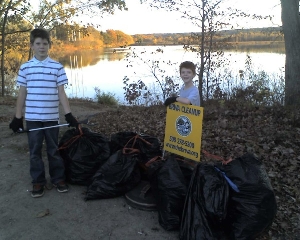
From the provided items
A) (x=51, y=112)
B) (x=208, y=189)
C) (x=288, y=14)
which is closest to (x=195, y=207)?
(x=208, y=189)

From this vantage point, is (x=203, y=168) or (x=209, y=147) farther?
(x=209, y=147)

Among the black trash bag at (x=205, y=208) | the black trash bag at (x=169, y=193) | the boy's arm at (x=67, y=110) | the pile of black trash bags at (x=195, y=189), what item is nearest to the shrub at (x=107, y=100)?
the boy's arm at (x=67, y=110)

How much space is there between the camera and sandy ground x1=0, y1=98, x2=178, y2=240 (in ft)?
9.41

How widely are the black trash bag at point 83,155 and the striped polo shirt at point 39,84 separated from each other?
494mm

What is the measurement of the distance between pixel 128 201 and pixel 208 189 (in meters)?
1.08

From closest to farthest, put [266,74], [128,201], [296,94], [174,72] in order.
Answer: [128,201] < [296,94] < [266,74] < [174,72]

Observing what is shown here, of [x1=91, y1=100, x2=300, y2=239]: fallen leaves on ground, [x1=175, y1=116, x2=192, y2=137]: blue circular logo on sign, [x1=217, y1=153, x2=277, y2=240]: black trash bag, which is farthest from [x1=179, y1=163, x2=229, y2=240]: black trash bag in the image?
[x1=175, y1=116, x2=192, y2=137]: blue circular logo on sign

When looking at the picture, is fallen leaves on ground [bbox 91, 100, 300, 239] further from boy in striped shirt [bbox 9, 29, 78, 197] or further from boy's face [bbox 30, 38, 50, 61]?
boy's face [bbox 30, 38, 50, 61]

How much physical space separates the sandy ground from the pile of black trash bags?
138 millimetres

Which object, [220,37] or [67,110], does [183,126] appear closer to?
[67,110]

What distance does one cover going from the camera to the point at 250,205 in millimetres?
2633

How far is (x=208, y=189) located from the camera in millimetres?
2682

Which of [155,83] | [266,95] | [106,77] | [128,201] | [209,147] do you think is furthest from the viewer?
[106,77]

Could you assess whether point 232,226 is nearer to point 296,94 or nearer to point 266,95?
point 296,94
